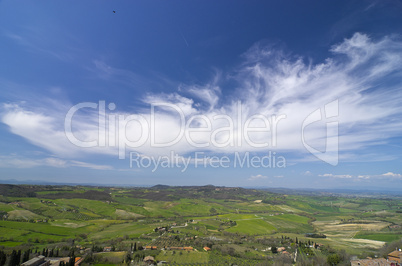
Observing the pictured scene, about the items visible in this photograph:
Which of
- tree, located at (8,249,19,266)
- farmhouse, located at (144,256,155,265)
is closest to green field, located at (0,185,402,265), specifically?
farmhouse, located at (144,256,155,265)

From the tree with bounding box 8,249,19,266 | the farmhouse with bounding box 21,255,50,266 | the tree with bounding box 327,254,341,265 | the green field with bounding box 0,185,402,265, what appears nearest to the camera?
the farmhouse with bounding box 21,255,50,266

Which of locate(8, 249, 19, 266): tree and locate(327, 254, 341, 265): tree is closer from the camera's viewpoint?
locate(8, 249, 19, 266): tree

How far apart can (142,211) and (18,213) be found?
50.5 meters

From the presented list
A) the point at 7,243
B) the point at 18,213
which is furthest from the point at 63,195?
the point at 7,243

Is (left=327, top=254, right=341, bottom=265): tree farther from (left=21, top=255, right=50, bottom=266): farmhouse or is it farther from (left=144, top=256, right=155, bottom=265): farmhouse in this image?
(left=21, top=255, right=50, bottom=266): farmhouse

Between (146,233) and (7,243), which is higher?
(7,243)

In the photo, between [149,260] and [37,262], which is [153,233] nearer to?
[149,260]

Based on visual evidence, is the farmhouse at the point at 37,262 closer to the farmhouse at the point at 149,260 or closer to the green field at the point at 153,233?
the green field at the point at 153,233

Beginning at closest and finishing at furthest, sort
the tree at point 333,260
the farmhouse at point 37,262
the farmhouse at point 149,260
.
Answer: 1. the farmhouse at point 37,262
2. the tree at point 333,260
3. the farmhouse at point 149,260

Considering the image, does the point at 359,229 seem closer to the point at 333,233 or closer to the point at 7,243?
the point at 333,233

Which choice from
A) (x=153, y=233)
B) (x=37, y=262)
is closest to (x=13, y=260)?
(x=37, y=262)

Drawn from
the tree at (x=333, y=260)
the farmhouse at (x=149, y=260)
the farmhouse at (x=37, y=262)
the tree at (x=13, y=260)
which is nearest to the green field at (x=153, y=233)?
the farmhouse at (x=149, y=260)

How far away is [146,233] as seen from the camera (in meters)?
69.9

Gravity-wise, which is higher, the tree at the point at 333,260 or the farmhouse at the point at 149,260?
the tree at the point at 333,260
